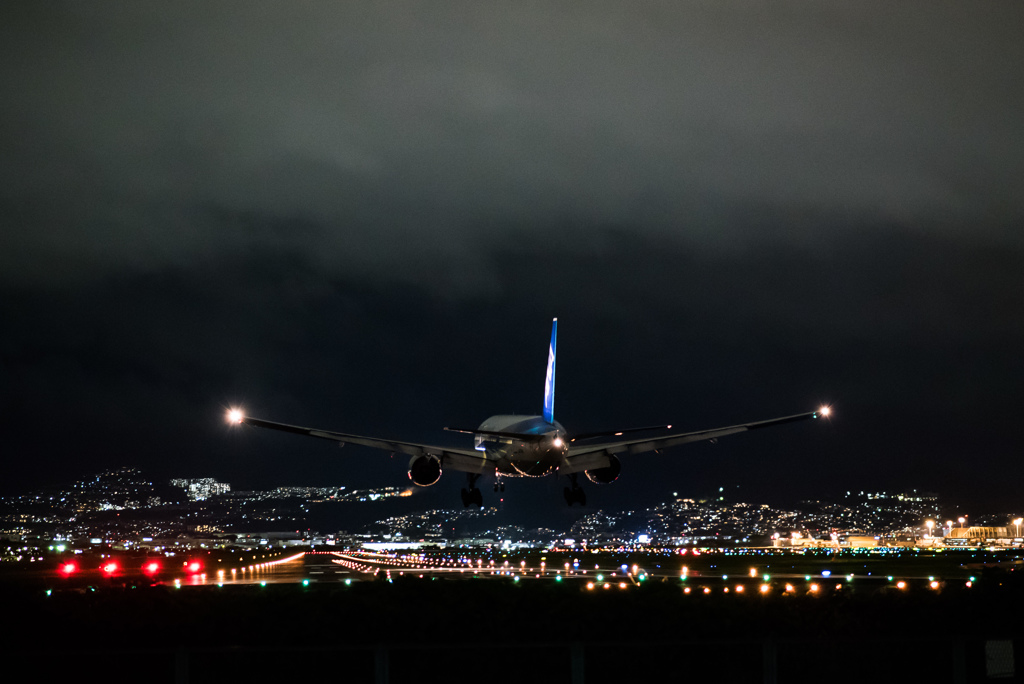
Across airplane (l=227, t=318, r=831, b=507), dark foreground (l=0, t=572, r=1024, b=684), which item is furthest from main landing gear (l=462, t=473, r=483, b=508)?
dark foreground (l=0, t=572, r=1024, b=684)

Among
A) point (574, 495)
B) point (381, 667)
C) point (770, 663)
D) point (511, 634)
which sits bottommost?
point (770, 663)

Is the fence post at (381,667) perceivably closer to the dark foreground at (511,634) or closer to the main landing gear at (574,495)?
the dark foreground at (511,634)

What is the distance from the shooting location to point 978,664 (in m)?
20.6

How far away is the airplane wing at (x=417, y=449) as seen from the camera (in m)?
58.1

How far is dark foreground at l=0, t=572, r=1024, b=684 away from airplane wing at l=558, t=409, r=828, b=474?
36.1m

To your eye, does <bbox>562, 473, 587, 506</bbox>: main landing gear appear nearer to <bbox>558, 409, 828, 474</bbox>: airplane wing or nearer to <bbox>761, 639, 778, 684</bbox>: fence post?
<bbox>558, 409, 828, 474</bbox>: airplane wing

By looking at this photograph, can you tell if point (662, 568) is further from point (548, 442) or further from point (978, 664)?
point (978, 664)

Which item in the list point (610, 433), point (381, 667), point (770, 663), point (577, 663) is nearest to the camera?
point (381, 667)

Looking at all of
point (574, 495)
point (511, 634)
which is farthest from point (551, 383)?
point (511, 634)

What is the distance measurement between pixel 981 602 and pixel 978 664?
3440 millimetres

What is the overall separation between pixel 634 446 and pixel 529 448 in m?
8.41

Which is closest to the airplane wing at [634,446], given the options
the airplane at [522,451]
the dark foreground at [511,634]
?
the airplane at [522,451]

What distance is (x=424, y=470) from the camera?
58406 millimetres

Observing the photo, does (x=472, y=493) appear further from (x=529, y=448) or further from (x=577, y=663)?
(x=577, y=663)
